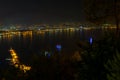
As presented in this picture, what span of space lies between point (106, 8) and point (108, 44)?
471cm

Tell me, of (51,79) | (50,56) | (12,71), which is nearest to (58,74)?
(51,79)

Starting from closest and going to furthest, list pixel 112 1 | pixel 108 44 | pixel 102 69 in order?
1. pixel 102 69
2. pixel 108 44
3. pixel 112 1

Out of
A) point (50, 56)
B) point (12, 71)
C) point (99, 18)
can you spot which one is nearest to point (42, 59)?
point (50, 56)

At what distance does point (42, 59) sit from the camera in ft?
26.0

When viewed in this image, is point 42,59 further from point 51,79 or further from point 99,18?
point 99,18

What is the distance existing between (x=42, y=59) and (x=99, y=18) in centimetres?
244

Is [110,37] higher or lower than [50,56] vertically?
higher

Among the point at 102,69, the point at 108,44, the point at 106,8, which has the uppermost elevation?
the point at 106,8

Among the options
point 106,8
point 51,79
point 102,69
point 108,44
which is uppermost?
point 106,8

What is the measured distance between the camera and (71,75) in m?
7.45

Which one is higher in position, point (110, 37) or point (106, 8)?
point (106, 8)

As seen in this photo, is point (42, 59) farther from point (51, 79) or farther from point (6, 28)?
point (6, 28)

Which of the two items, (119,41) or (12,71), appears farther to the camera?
(12,71)

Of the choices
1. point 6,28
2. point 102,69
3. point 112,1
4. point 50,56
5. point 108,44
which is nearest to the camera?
point 102,69
